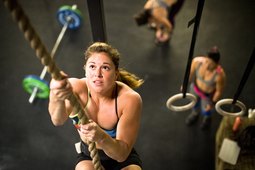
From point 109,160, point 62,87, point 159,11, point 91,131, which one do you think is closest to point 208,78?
point 159,11

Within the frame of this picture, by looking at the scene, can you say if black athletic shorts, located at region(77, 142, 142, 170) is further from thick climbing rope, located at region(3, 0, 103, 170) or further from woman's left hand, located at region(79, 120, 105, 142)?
thick climbing rope, located at region(3, 0, 103, 170)

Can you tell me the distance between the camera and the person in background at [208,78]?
2.48m

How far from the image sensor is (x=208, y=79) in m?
2.50

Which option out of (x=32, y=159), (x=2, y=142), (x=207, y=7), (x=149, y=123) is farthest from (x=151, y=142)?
(x=207, y=7)

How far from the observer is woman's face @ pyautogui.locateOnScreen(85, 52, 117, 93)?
134cm

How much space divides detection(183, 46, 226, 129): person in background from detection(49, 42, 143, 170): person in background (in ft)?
3.29

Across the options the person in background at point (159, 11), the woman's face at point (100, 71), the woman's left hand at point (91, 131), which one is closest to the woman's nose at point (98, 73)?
the woman's face at point (100, 71)

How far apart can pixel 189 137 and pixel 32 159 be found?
134 cm

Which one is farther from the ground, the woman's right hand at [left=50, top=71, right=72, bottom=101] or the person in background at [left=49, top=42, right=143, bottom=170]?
the woman's right hand at [left=50, top=71, right=72, bottom=101]

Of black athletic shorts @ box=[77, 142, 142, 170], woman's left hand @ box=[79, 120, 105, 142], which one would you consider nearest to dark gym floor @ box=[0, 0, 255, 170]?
black athletic shorts @ box=[77, 142, 142, 170]

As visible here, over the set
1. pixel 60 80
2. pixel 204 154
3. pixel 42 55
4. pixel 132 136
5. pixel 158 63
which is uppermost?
pixel 42 55

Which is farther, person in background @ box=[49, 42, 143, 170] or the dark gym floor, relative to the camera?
the dark gym floor

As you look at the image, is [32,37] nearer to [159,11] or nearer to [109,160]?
[109,160]

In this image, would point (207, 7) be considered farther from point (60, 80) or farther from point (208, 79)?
point (60, 80)
